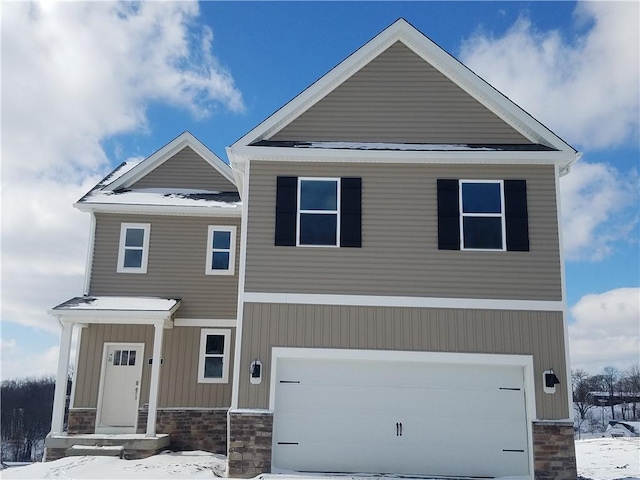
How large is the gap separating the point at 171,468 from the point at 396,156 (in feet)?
23.4

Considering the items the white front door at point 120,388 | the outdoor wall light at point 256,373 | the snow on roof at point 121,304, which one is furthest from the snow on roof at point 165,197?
the outdoor wall light at point 256,373

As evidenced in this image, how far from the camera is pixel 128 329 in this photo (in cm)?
1461

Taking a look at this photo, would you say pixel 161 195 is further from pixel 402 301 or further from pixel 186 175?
pixel 402 301

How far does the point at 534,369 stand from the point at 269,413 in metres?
4.72

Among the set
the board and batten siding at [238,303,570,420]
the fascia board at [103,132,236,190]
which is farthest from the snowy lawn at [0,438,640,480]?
the fascia board at [103,132,236,190]

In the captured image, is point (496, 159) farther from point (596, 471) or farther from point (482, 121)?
point (596, 471)

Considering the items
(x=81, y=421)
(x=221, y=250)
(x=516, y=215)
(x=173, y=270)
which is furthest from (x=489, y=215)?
(x=81, y=421)

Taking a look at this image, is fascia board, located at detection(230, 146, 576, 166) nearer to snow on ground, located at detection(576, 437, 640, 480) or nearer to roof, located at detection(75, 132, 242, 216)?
roof, located at detection(75, 132, 242, 216)

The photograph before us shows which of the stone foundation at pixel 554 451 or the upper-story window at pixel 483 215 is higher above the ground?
the upper-story window at pixel 483 215

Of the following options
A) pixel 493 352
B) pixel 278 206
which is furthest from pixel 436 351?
pixel 278 206

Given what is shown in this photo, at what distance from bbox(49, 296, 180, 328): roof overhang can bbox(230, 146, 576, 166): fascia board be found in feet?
14.8

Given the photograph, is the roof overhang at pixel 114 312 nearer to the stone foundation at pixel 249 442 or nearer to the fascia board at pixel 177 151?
the fascia board at pixel 177 151

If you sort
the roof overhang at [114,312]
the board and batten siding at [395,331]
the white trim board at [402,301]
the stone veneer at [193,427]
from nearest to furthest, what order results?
the board and batten siding at [395,331] < the white trim board at [402,301] < the roof overhang at [114,312] < the stone veneer at [193,427]

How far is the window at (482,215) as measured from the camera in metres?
10.9
